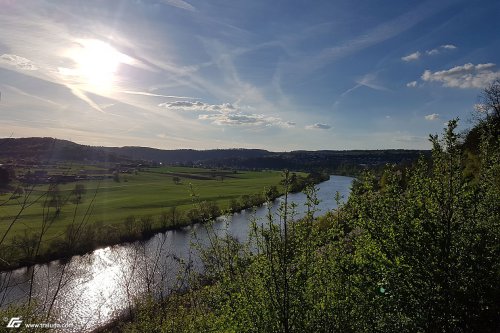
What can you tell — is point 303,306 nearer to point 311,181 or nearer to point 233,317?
point 233,317

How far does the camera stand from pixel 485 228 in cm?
704

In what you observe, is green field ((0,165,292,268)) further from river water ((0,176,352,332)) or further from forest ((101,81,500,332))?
forest ((101,81,500,332))

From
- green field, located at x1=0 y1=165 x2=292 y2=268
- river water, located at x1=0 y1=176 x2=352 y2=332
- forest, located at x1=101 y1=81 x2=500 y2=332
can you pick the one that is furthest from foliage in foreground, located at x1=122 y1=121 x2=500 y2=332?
green field, located at x1=0 y1=165 x2=292 y2=268

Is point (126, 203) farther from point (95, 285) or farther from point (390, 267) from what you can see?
point (390, 267)

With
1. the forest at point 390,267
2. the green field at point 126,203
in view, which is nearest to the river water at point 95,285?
the green field at point 126,203

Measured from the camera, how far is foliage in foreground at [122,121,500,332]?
648 centimetres

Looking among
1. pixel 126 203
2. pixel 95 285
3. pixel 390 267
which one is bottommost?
pixel 95 285

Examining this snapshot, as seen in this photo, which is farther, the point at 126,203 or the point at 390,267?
the point at 126,203

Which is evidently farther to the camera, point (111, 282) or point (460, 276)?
point (111, 282)

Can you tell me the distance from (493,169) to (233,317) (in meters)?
6.51

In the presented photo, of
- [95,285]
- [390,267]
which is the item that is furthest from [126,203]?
[390,267]

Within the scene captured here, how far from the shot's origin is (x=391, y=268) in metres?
6.77

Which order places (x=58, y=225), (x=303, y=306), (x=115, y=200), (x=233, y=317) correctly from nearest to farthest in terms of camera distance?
(x=303, y=306) → (x=233, y=317) → (x=58, y=225) → (x=115, y=200)

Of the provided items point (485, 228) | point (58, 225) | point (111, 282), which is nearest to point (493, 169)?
point (485, 228)
